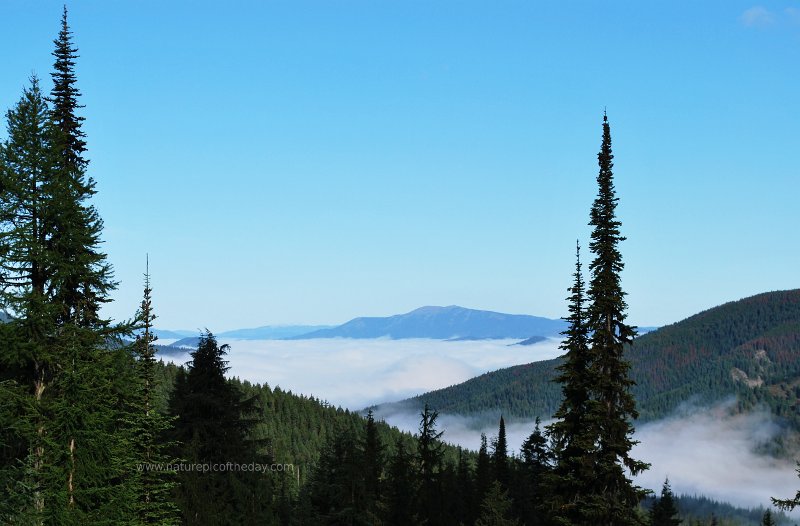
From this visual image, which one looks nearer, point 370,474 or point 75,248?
point 75,248

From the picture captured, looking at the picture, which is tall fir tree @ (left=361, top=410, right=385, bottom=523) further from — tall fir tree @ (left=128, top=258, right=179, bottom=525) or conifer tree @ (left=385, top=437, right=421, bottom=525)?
tall fir tree @ (left=128, top=258, right=179, bottom=525)

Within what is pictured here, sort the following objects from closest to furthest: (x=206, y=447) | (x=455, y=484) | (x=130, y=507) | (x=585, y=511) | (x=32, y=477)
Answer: (x=32, y=477)
(x=130, y=507)
(x=585, y=511)
(x=206, y=447)
(x=455, y=484)

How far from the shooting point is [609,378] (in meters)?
26.3

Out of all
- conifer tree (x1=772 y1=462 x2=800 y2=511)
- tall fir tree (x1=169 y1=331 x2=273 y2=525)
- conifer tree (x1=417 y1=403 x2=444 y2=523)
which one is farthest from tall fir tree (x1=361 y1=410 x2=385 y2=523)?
conifer tree (x1=772 y1=462 x2=800 y2=511)

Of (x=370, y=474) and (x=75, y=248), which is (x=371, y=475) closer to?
(x=370, y=474)

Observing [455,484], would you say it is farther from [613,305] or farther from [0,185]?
[0,185]

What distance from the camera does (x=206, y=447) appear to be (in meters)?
36.3

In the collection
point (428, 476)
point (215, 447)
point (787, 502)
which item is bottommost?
point (428, 476)

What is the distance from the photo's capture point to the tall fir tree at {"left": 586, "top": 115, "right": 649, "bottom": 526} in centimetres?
2602

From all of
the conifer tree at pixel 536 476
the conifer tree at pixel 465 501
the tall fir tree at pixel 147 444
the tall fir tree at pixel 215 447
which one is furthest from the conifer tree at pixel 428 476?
the tall fir tree at pixel 147 444

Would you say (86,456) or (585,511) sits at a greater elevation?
(86,456)

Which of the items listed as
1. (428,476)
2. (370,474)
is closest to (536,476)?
(428,476)

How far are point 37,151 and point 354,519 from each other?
41.3m

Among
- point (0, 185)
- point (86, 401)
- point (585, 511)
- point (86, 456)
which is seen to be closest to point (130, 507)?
point (86, 456)
